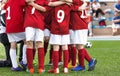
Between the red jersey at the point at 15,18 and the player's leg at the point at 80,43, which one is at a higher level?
Answer: the red jersey at the point at 15,18

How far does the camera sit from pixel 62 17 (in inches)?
313

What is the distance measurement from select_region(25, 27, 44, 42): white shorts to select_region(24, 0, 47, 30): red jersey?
8cm

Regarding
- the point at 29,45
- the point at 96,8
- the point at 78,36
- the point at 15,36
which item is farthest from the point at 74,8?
the point at 96,8

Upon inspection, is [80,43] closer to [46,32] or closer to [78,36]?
[78,36]

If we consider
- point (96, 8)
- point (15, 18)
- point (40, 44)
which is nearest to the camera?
point (40, 44)

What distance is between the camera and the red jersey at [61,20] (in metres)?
7.89

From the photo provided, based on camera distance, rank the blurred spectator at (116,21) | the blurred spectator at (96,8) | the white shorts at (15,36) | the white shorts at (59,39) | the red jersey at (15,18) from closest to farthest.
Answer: the white shorts at (59,39) < the red jersey at (15,18) < the white shorts at (15,36) < the blurred spectator at (116,21) < the blurred spectator at (96,8)

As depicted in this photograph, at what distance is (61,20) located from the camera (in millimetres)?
7914

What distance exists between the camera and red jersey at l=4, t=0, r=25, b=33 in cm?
815

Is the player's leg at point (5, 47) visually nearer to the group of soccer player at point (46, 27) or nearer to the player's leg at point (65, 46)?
the group of soccer player at point (46, 27)

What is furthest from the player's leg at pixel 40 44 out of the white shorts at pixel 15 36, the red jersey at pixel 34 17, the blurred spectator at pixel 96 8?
the blurred spectator at pixel 96 8

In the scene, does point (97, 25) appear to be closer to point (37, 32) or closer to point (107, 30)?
point (107, 30)

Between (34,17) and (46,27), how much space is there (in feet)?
1.81

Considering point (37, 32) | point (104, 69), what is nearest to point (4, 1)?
point (37, 32)
